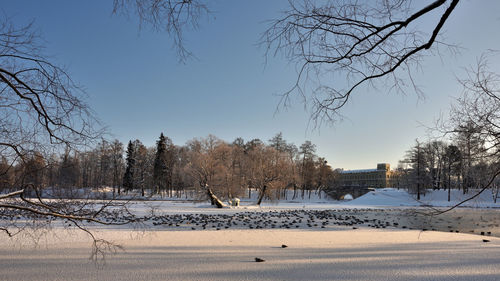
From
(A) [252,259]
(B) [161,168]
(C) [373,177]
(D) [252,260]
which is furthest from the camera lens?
(C) [373,177]

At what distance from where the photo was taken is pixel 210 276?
18.6 ft

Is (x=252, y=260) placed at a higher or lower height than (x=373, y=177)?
higher

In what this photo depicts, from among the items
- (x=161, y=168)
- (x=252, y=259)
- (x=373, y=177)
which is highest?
(x=161, y=168)

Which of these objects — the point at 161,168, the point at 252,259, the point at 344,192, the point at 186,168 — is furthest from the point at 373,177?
the point at 252,259

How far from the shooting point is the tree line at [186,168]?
3801 millimetres

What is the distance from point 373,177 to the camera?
99000 mm

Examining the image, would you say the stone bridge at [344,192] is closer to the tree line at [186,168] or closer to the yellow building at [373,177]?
the tree line at [186,168]

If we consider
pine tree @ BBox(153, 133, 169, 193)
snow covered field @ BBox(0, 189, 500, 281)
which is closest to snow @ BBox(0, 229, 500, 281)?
snow covered field @ BBox(0, 189, 500, 281)

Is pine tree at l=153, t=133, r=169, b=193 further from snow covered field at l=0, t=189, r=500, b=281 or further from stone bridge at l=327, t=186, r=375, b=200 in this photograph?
snow covered field at l=0, t=189, r=500, b=281

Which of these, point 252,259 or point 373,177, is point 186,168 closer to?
point 252,259

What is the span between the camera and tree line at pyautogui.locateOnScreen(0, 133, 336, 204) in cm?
380

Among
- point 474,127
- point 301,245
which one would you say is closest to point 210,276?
point 301,245

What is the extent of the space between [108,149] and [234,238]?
7289mm

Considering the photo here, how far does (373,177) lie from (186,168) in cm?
8538
